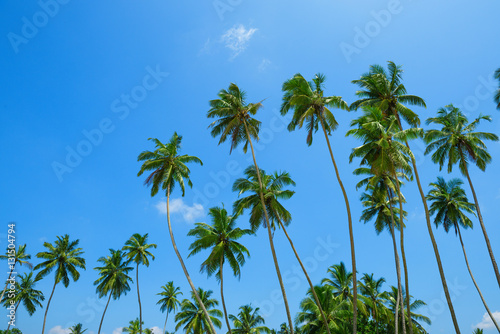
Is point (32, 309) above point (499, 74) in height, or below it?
below

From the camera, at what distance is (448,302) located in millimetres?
18219

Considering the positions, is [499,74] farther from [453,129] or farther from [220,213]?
[220,213]

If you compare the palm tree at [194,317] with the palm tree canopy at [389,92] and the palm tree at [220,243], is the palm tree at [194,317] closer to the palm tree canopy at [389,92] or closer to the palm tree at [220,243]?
the palm tree at [220,243]

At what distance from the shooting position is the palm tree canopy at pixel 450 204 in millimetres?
30703

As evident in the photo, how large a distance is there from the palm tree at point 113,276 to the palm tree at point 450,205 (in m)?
38.1

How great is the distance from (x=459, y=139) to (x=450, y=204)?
884 cm

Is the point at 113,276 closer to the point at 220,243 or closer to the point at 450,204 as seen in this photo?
the point at 220,243

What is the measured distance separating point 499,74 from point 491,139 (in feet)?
17.4

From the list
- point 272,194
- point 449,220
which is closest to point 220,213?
point 272,194

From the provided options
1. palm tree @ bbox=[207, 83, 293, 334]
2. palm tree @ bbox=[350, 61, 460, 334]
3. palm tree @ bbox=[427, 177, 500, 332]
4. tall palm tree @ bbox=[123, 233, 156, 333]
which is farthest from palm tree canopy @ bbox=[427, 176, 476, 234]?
tall palm tree @ bbox=[123, 233, 156, 333]

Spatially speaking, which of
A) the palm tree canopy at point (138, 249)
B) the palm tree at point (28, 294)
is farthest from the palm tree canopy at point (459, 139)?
the palm tree at point (28, 294)

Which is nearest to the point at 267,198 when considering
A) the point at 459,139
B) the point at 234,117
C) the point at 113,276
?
the point at 234,117

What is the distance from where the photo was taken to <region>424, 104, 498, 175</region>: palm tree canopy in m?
25.0

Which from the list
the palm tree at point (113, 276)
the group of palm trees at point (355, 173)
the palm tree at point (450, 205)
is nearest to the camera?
the group of palm trees at point (355, 173)
